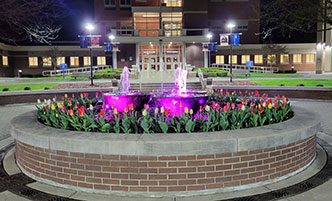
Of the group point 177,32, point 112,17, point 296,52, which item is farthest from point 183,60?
point 296,52

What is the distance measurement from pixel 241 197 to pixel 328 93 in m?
13.7

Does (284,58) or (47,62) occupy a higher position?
(284,58)

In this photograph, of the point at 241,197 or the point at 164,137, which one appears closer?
the point at 241,197

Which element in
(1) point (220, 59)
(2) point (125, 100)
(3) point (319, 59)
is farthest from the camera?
(1) point (220, 59)

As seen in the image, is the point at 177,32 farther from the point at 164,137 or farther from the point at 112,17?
the point at 164,137

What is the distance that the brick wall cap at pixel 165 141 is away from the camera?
455cm

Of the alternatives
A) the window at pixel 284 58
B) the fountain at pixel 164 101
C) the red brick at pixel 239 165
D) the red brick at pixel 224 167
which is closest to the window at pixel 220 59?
the window at pixel 284 58

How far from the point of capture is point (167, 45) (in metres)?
46.4

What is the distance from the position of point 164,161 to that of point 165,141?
30cm

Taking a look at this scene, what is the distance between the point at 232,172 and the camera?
476cm

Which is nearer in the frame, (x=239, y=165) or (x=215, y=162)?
(x=215, y=162)

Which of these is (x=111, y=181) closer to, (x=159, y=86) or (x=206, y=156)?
(x=206, y=156)

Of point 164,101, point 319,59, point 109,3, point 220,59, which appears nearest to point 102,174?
point 164,101

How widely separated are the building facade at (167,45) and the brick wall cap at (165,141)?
39635mm
